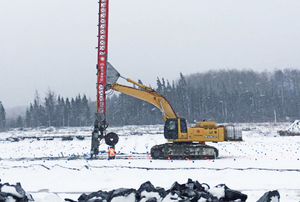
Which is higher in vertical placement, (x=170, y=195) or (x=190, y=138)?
(x=190, y=138)

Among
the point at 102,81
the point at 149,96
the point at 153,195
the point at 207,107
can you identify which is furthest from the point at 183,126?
the point at 207,107

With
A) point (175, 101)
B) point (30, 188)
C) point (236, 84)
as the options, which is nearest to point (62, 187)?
point (30, 188)

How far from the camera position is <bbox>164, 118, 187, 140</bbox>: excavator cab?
17141 mm

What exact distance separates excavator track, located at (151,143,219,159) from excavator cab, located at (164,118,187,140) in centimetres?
61

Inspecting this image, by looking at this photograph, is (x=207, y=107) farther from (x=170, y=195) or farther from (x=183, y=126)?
(x=170, y=195)

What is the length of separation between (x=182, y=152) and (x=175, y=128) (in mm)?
1484

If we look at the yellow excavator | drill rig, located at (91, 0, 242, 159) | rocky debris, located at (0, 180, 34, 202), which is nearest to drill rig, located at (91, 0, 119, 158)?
drill rig, located at (91, 0, 242, 159)

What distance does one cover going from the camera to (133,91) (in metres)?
18.4

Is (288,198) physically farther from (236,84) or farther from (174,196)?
(236,84)

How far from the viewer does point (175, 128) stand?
17203mm

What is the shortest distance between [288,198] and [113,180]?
5.89 metres

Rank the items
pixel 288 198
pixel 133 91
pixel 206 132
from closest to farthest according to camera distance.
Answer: pixel 288 198 < pixel 206 132 < pixel 133 91

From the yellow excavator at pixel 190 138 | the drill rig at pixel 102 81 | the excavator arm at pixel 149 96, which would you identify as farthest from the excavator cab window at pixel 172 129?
the drill rig at pixel 102 81

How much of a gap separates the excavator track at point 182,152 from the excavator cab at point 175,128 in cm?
61
